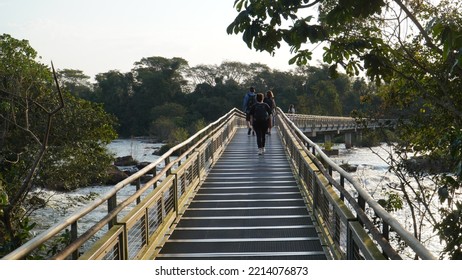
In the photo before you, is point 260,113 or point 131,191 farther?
point 131,191

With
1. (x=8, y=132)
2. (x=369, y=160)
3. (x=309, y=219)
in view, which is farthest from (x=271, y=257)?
(x=369, y=160)

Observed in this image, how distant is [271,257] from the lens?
18.9 feet

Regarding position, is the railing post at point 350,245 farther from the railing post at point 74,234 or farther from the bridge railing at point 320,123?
the bridge railing at point 320,123

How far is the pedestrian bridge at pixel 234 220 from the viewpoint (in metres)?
4.02

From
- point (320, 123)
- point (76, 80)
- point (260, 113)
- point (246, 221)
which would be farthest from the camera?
point (76, 80)

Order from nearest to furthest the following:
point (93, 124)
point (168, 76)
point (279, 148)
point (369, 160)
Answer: point (279, 148) → point (93, 124) → point (369, 160) → point (168, 76)

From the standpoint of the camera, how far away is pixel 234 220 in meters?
7.54

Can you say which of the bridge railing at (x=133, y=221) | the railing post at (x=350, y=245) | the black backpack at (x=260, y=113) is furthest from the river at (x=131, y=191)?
the railing post at (x=350, y=245)

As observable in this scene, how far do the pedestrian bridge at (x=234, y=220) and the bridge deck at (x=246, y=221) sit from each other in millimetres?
12

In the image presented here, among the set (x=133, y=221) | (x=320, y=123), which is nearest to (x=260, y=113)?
(x=133, y=221)

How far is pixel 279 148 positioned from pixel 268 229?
393 inches

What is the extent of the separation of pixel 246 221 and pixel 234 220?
18cm

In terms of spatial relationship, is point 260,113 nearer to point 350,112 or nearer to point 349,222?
point 350,112
